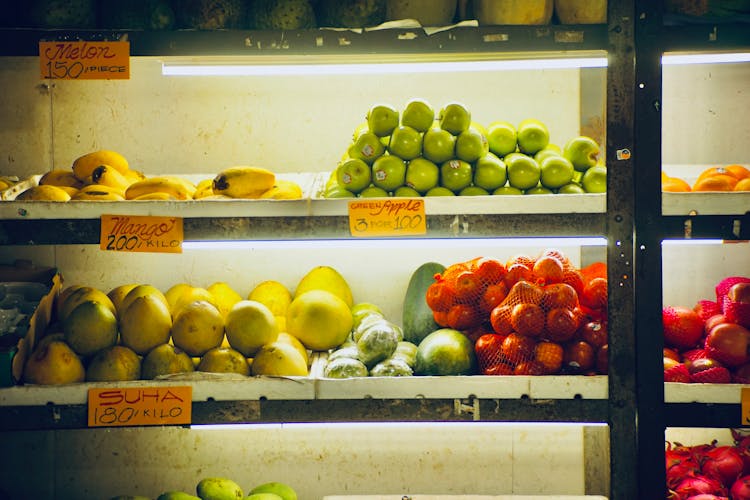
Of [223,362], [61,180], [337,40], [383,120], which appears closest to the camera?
[337,40]

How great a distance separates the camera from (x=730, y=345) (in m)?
1.92

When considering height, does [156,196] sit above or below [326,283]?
above

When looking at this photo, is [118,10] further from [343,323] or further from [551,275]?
[551,275]

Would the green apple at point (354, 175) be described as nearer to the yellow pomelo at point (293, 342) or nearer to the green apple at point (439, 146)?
the green apple at point (439, 146)

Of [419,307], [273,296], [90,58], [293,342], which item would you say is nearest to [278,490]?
[293,342]

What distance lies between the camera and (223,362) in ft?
6.28

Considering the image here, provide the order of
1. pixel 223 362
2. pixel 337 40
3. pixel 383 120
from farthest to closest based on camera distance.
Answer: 1. pixel 383 120
2. pixel 223 362
3. pixel 337 40

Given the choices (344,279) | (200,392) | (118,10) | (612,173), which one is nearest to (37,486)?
(200,392)

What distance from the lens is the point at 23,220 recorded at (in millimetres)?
1854

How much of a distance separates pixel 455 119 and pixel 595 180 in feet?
1.39

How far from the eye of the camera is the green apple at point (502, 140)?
211cm

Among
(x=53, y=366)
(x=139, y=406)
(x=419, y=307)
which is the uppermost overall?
(x=419, y=307)

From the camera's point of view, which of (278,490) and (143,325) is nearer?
(143,325)

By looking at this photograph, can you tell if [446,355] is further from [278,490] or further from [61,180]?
[61,180]
